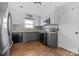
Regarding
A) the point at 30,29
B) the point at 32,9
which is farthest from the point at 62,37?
the point at 32,9

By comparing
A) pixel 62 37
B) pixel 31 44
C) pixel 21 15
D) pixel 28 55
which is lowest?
pixel 28 55

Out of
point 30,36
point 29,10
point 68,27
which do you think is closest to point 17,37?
point 30,36

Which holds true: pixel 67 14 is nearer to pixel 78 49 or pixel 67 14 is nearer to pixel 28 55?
pixel 78 49

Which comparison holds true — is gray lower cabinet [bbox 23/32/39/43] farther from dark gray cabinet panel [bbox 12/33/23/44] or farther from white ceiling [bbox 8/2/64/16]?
white ceiling [bbox 8/2/64/16]

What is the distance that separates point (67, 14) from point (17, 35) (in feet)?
2.59

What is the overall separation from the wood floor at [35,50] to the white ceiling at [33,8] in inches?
18.1

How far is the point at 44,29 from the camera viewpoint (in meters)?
1.15

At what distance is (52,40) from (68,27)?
30 cm

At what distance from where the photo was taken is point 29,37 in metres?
1.19

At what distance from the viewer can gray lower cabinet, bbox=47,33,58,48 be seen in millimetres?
1145

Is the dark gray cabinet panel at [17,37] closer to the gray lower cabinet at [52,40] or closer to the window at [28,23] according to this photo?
the window at [28,23]

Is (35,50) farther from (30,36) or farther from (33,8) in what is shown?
(33,8)

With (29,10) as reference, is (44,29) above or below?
below

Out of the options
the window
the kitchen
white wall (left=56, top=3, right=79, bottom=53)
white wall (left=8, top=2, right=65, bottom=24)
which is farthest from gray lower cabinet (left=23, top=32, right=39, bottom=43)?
white wall (left=56, top=3, right=79, bottom=53)
